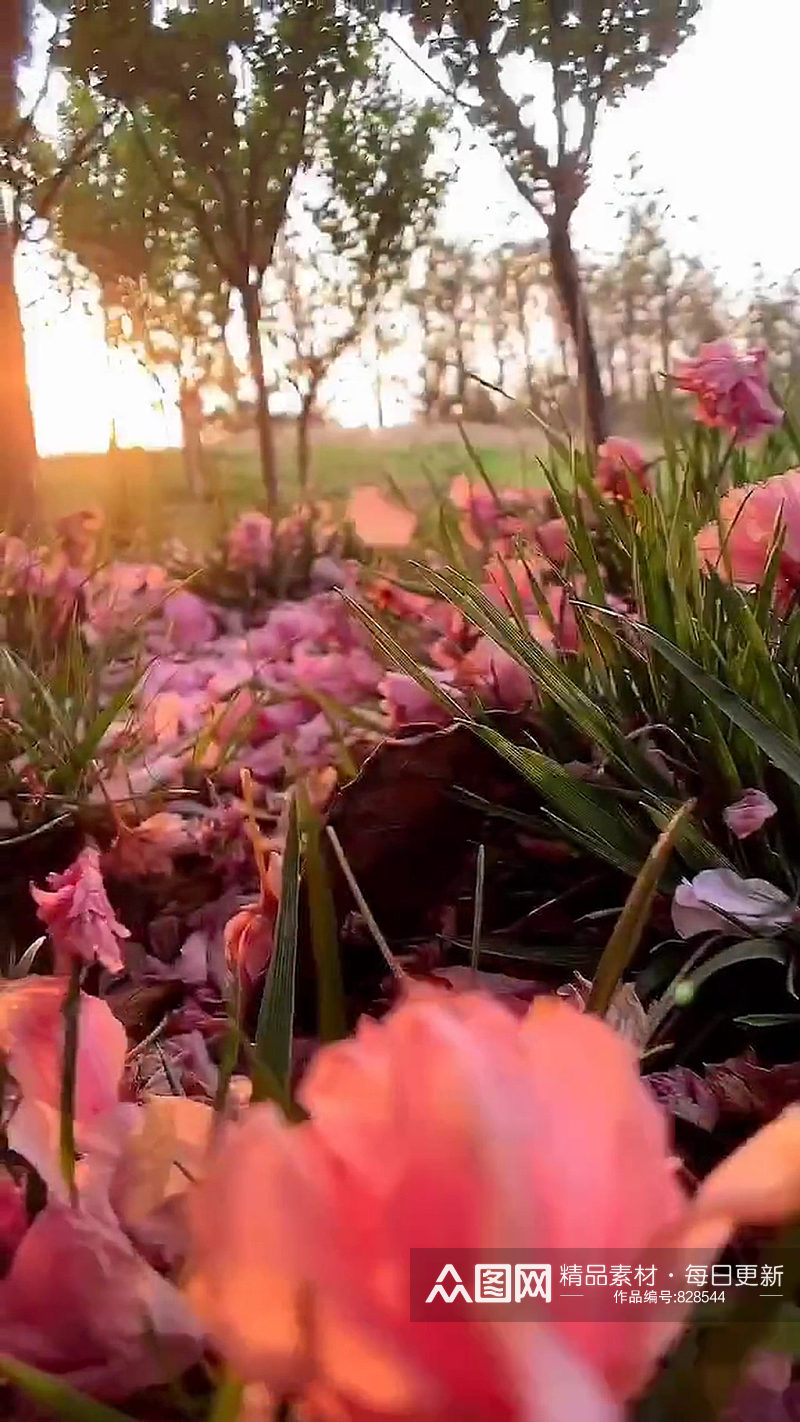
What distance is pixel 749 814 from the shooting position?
0.74ft

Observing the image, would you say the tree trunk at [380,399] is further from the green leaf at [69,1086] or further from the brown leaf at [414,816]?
the green leaf at [69,1086]

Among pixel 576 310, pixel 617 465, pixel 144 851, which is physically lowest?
pixel 144 851

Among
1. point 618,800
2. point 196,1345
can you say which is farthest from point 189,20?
point 196,1345

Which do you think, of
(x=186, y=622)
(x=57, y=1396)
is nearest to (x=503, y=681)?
(x=57, y=1396)

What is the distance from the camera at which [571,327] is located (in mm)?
730

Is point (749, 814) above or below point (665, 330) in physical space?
below

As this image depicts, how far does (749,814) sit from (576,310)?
574 millimetres

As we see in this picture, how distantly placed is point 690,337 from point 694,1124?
0.66 m

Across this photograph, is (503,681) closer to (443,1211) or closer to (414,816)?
(414,816)

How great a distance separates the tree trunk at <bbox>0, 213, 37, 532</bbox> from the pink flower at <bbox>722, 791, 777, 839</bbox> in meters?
0.59

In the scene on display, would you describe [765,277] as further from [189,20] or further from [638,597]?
[638,597]

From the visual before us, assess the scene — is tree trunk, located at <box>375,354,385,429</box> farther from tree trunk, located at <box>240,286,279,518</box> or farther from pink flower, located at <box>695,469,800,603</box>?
pink flower, located at <box>695,469,800,603</box>

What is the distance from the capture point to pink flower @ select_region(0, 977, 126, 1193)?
11 centimetres

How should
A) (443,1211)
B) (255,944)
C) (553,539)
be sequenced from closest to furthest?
(443,1211) → (255,944) → (553,539)
